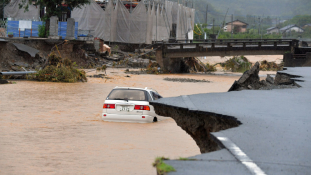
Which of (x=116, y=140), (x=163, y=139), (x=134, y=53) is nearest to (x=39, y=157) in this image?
(x=116, y=140)

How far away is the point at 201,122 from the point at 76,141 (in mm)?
5420

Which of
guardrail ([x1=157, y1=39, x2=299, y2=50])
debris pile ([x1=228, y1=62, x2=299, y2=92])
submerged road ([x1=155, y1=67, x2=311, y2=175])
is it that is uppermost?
guardrail ([x1=157, y1=39, x2=299, y2=50])

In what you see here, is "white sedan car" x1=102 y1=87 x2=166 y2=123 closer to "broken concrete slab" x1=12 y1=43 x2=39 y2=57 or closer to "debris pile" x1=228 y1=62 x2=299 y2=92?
"debris pile" x1=228 y1=62 x2=299 y2=92

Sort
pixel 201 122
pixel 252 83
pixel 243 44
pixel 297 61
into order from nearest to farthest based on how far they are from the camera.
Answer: pixel 201 122, pixel 252 83, pixel 297 61, pixel 243 44

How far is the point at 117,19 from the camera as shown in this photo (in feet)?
200

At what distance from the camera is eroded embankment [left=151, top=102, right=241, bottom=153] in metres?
7.44

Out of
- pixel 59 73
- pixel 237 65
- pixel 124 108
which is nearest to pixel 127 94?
pixel 124 108

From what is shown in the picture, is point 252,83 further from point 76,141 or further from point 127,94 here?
point 76,141

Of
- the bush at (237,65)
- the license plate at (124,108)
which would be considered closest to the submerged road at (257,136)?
the license plate at (124,108)

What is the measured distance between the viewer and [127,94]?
615 inches

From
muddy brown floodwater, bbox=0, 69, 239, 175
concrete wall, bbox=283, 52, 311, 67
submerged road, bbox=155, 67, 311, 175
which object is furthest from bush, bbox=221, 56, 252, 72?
submerged road, bbox=155, 67, 311, 175

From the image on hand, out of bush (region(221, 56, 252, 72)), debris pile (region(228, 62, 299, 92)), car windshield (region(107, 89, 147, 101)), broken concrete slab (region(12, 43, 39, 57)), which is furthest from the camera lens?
bush (region(221, 56, 252, 72))

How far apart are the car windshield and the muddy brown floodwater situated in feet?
3.21

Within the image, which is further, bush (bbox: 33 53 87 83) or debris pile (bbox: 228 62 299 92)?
bush (bbox: 33 53 87 83)
